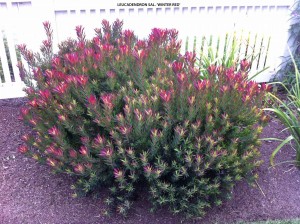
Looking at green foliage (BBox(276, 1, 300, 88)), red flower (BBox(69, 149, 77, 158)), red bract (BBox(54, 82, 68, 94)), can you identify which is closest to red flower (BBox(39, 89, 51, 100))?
red bract (BBox(54, 82, 68, 94))

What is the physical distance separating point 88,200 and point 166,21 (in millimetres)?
2698

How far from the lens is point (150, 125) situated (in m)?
2.73

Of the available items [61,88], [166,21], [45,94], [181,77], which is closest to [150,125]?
[181,77]

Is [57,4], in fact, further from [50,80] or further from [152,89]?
[152,89]

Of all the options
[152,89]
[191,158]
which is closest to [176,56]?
[152,89]

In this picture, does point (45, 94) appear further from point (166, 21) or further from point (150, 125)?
point (166, 21)

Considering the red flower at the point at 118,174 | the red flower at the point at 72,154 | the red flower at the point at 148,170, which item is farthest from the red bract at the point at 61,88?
the red flower at the point at 148,170

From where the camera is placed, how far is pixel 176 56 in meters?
3.50

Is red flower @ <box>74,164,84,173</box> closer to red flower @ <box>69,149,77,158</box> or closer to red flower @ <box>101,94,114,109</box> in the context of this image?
red flower @ <box>69,149,77,158</box>

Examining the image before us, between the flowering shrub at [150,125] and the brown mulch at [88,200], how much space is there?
0.20m

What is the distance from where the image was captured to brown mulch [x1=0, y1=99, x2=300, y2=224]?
→ 3262mm

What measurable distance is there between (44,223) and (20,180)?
0.62 m

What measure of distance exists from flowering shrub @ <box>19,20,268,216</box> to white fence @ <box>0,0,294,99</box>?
1.46 m

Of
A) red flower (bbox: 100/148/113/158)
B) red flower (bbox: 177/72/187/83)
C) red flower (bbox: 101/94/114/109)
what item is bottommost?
red flower (bbox: 100/148/113/158)
